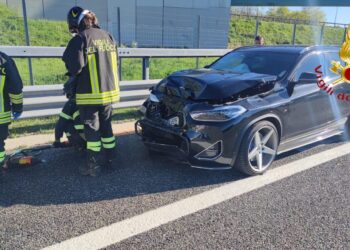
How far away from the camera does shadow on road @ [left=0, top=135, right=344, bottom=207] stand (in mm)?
3627

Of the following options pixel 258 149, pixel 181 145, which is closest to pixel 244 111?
pixel 258 149

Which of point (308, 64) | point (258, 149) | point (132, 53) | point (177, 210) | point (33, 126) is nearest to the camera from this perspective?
point (177, 210)

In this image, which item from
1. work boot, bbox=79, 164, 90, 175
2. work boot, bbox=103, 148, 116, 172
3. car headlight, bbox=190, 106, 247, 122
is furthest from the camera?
work boot, bbox=103, 148, 116, 172

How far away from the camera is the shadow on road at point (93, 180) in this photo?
11.9 feet

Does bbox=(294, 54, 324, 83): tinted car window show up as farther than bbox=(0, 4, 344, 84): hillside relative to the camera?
No

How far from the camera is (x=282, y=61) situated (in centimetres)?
481

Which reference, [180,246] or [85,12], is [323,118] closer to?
[180,246]

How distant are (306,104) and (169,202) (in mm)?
2415

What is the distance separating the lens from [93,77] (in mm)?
3967

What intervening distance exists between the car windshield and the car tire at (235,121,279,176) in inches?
32.6

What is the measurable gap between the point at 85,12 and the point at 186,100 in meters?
1.52

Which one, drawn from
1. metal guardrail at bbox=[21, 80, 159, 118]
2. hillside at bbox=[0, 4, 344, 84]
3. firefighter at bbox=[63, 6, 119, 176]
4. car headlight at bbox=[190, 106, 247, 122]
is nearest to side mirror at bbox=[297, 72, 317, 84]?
car headlight at bbox=[190, 106, 247, 122]

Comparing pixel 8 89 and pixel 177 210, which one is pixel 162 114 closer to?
pixel 177 210

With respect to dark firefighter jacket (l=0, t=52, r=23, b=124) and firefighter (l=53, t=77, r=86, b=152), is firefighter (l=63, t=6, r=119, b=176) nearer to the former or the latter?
firefighter (l=53, t=77, r=86, b=152)
